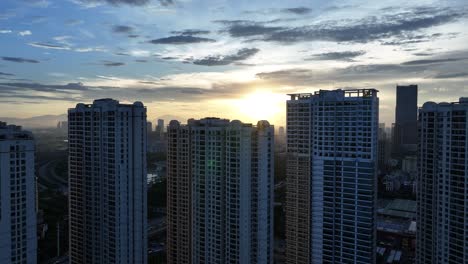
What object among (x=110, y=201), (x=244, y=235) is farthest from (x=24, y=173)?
(x=244, y=235)

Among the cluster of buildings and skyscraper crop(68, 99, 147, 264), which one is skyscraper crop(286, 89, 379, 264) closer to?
the cluster of buildings

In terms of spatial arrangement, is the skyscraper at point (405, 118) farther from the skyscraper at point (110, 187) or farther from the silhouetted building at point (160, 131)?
the skyscraper at point (110, 187)

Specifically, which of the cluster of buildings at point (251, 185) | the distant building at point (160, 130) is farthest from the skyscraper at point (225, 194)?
the distant building at point (160, 130)

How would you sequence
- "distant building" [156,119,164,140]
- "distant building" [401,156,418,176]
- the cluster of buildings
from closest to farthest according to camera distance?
the cluster of buildings < "distant building" [401,156,418,176] < "distant building" [156,119,164,140]

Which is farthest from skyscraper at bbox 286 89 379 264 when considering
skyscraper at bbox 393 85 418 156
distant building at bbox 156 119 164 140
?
distant building at bbox 156 119 164 140

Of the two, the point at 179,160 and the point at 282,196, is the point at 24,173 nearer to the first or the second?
the point at 179,160

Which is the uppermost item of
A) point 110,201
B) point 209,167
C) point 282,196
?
point 209,167

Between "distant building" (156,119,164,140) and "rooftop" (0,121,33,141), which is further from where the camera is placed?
"distant building" (156,119,164,140)
